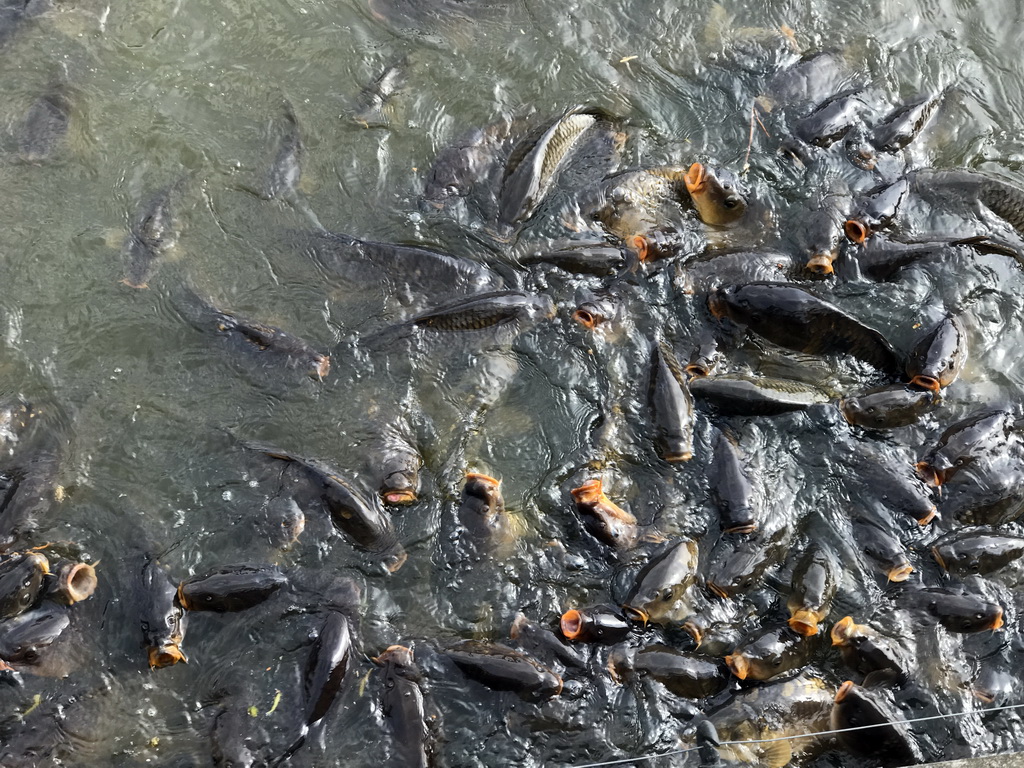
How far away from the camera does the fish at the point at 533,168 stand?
555 centimetres

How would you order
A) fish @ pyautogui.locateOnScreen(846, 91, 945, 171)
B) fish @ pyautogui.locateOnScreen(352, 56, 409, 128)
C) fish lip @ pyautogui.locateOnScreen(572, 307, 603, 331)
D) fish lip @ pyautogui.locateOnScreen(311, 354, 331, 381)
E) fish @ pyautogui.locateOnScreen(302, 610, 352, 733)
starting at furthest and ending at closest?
fish @ pyautogui.locateOnScreen(352, 56, 409, 128) → fish @ pyautogui.locateOnScreen(846, 91, 945, 171) → fish lip @ pyautogui.locateOnScreen(572, 307, 603, 331) → fish lip @ pyautogui.locateOnScreen(311, 354, 331, 381) → fish @ pyautogui.locateOnScreen(302, 610, 352, 733)

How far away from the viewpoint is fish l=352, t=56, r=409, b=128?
19.9ft

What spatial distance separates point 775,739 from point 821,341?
2353mm

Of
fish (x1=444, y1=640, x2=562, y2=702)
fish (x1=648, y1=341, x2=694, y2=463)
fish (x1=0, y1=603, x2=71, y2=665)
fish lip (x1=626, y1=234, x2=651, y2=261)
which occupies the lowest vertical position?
fish (x1=0, y1=603, x2=71, y2=665)

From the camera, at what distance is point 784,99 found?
6.16 meters

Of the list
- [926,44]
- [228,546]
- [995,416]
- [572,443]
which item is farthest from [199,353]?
[926,44]

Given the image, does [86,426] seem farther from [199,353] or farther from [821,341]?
[821,341]

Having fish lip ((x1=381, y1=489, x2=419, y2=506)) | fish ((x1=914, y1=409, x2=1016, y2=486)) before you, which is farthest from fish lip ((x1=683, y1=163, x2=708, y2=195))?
fish lip ((x1=381, y1=489, x2=419, y2=506))

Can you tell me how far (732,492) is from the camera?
4.54 meters

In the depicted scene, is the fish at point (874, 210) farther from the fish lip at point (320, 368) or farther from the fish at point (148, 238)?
the fish at point (148, 238)

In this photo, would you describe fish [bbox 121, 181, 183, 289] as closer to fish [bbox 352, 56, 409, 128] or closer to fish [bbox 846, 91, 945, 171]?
fish [bbox 352, 56, 409, 128]

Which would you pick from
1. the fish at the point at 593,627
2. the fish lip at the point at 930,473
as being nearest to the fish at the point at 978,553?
the fish lip at the point at 930,473

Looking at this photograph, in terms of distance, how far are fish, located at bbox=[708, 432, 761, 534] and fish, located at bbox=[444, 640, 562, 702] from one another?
128 centimetres

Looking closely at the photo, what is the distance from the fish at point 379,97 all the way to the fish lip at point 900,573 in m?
4.48
